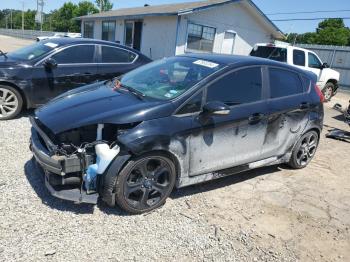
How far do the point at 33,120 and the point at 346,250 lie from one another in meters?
3.72

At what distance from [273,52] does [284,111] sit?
8.13 metres

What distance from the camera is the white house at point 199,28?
17.9 meters

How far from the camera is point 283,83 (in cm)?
507

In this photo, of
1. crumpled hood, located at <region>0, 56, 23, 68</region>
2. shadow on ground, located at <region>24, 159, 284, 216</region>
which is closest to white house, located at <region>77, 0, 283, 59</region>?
crumpled hood, located at <region>0, 56, 23, 68</region>

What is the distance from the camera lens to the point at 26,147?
17.4 feet

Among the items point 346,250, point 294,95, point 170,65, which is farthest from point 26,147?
point 346,250

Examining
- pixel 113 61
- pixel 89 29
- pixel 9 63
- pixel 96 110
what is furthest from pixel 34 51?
pixel 89 29

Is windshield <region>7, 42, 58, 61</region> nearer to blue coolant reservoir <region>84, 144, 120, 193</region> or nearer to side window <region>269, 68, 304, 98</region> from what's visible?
blue coolant reservoir <region>84, 144, 120, 193</region>

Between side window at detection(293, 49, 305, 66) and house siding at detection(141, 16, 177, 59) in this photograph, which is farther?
house siding at detection(141, 16, 177, 59)

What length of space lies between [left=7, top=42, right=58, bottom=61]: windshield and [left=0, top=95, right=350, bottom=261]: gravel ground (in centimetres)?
237

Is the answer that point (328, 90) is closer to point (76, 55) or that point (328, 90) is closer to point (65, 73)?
point (76, 55)

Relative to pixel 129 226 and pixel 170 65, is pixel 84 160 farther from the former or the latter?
pixel 170 65

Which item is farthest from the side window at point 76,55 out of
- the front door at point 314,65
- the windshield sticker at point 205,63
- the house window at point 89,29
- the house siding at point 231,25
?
the house window at point 89,29

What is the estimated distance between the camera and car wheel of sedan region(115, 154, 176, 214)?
361 cm
